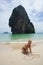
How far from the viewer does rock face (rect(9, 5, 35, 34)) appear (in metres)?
2.04

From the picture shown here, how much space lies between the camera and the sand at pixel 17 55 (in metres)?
1.80

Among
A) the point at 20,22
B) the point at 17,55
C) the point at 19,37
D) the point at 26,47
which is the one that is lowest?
the point at 17,55

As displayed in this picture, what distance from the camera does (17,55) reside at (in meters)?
1.86

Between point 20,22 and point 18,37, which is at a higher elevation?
point 20,22

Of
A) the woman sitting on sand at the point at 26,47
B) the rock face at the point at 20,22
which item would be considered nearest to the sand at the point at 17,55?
the woman sitting on sand at the point at 26,47

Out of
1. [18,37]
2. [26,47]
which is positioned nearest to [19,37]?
[18,37]

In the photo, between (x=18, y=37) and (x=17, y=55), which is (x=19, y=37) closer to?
(x=18, y=37)

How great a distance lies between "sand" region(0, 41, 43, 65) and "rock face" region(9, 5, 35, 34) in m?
0.26

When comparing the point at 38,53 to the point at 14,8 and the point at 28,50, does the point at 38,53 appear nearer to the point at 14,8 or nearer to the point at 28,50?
the point at 28,50

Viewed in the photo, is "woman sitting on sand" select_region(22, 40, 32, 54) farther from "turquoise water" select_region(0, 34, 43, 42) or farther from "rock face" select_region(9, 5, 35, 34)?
"rock face" select_region(9, 5, 35, 34)

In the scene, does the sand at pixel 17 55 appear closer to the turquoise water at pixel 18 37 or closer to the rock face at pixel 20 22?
the turquoise water at pixel 18 37

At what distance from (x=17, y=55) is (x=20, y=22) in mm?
597

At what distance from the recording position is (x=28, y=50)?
1908 mm

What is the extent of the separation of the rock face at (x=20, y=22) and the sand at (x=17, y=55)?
0.26m
